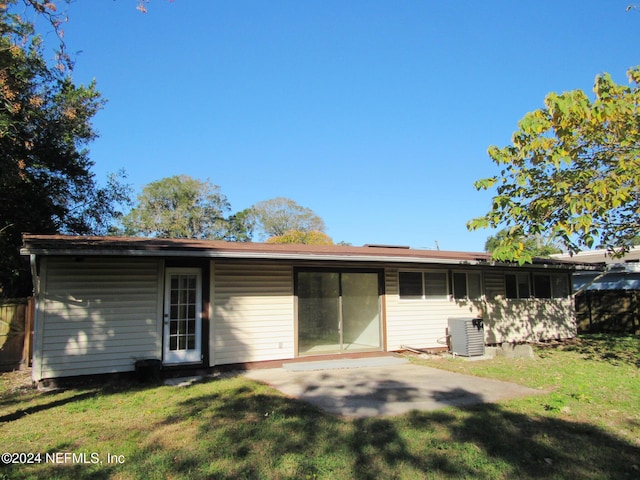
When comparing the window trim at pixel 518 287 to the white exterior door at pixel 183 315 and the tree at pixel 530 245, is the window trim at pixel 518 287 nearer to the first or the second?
the tree at pixel 530 245

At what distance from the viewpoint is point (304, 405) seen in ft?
19.6

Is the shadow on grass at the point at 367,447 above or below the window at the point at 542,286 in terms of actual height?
below

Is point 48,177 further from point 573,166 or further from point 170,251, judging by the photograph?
point 573,166

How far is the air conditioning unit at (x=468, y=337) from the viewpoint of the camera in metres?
10.5

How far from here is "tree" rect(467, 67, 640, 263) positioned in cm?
726

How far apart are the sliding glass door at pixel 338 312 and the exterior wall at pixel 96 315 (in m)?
3.27

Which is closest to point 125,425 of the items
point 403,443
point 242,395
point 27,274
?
point 242,395

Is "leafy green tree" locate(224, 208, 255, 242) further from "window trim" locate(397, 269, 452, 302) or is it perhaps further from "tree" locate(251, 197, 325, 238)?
"window trim" locate(397, 269, 452, 302)

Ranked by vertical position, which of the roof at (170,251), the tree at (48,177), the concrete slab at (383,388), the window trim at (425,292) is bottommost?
the concrete slab at (383,388)

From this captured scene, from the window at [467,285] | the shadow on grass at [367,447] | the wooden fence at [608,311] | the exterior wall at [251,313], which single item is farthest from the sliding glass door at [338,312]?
the wooden fence at [608,311]

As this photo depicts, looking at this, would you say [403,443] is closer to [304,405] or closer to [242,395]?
[304,405]

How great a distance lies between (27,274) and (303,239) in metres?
27.5

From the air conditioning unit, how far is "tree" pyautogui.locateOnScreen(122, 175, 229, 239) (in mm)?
30914

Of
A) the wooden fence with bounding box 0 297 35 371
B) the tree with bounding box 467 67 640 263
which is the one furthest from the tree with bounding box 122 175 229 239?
the tree with bounding box 467 67 640 263
